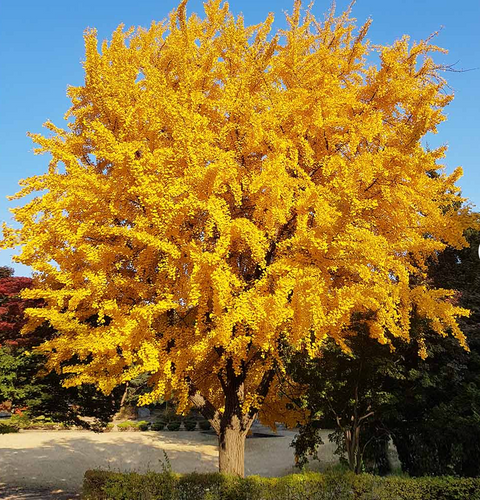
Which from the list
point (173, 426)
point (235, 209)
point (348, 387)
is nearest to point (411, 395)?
point (348, 387)

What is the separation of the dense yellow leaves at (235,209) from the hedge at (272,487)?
1.37 metres

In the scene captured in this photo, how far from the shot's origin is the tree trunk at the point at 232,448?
7762 millimetres

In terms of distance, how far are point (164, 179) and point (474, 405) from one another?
8464 millimetres

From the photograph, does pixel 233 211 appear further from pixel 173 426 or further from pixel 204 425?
pixel 204 425

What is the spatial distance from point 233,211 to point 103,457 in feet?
46.9

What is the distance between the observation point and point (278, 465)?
1666cm

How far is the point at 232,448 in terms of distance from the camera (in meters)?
7.82

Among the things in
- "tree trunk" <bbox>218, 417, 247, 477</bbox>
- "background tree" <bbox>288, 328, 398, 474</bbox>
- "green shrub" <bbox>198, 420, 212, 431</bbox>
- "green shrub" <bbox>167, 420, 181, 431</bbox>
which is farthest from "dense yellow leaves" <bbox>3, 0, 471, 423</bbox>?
"green shrub" <bbox>198, 420, 212, 431</bbox>

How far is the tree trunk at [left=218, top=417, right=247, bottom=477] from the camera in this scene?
7.76m

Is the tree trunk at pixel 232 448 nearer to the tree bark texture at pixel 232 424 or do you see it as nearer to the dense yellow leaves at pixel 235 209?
the tree bark texture at pixel 232 424

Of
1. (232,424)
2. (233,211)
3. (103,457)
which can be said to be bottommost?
(103,457)

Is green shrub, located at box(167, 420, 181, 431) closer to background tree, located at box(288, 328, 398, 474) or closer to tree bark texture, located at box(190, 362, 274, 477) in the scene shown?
background tree, located at box(288, 328, 398, 474)

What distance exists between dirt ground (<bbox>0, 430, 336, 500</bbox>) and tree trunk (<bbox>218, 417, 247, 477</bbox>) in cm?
397

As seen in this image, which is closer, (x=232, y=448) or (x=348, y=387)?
(x=232, y=448)
